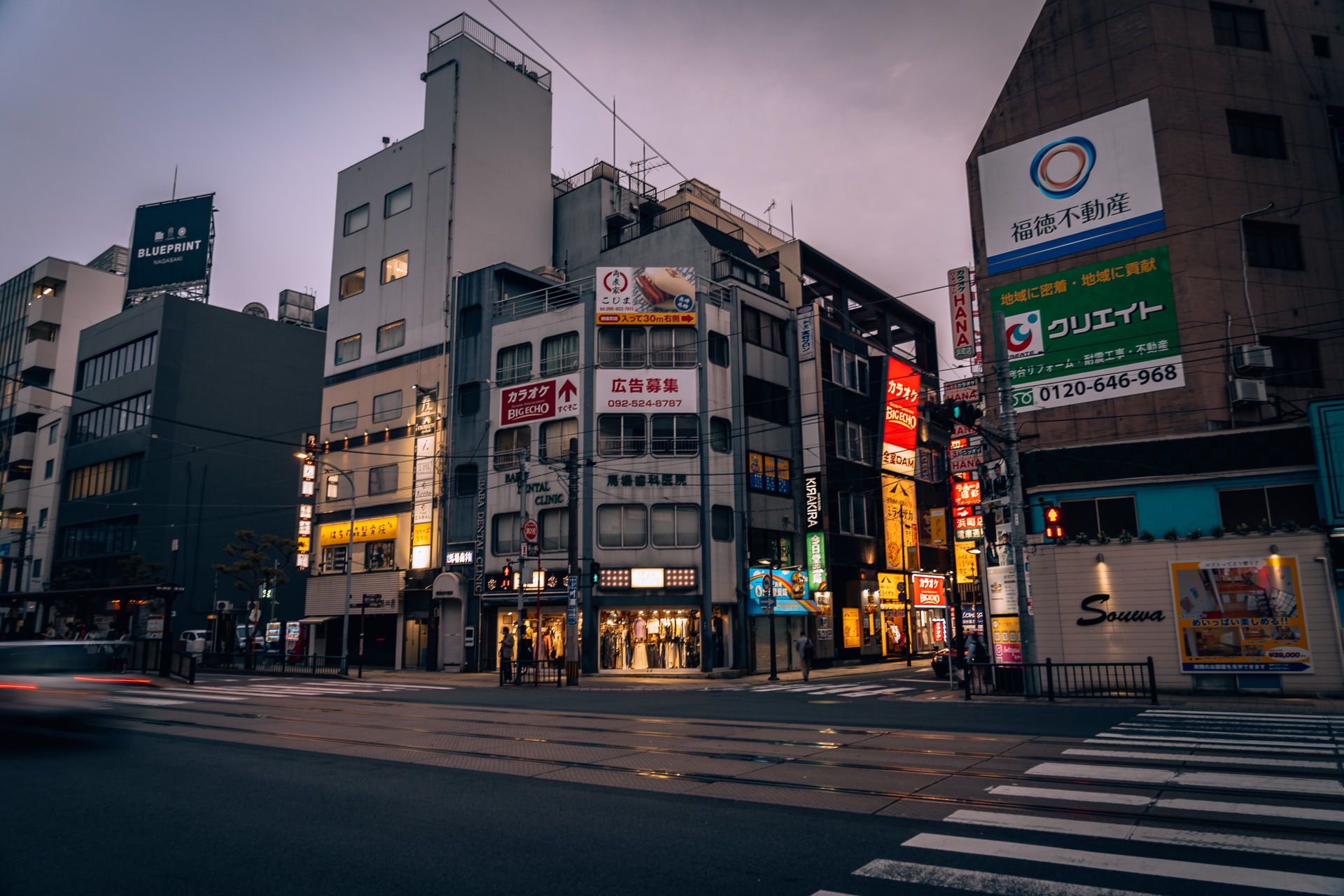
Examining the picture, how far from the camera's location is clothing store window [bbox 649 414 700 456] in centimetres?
3747

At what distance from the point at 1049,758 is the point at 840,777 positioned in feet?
10.9

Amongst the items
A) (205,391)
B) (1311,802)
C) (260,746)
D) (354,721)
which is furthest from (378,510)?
(1311,802)

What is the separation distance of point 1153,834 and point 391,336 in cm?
4587

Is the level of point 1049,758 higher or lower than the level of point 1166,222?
lower

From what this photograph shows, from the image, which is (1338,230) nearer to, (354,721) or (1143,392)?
(1143,392)

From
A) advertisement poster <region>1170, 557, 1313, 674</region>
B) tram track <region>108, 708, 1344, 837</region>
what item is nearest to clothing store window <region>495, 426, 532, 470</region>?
tram track <region>108, 708, 1344, 837</region>

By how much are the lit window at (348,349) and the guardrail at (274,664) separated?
57.6 feet

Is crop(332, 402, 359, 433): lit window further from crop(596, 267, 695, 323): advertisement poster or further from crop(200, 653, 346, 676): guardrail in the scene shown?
crop(596, 267, 695, 323): advertisement poster

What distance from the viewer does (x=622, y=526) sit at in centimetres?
3672

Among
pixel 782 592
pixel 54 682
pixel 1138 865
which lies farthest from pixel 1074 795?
pixel 782 592

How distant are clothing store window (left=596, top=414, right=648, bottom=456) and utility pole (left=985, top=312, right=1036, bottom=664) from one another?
18611 mm

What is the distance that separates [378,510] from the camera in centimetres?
4450

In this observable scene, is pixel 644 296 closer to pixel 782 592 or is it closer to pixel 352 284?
pixel 782 592

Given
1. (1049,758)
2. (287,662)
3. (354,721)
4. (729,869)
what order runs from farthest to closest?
(287,662)
(354,721)
(1049,758)
(729,869)
